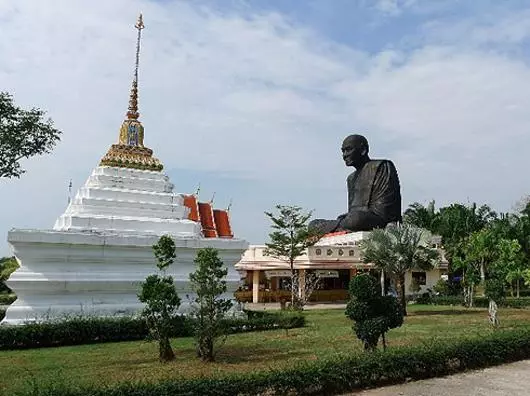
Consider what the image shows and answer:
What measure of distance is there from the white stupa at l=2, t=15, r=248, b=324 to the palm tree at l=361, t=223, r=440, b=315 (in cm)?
587

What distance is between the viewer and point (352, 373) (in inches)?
382

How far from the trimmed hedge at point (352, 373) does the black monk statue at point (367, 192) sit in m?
24.0

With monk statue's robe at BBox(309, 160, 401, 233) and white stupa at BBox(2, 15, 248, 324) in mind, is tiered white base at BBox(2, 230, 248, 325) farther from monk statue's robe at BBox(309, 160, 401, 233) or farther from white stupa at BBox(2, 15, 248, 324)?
monk statue's robe at BBox(309, 160, 401, 233)

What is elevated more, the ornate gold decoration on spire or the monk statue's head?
the monk statue's head

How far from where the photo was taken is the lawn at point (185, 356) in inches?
415

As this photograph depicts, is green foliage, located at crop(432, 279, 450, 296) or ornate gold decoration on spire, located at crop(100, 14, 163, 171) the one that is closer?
ornate gold decoration on spire, located at crop(100, 14, 163, 171)

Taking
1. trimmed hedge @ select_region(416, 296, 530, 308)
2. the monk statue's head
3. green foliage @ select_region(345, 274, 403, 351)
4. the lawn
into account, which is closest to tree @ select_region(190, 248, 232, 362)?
the lawn

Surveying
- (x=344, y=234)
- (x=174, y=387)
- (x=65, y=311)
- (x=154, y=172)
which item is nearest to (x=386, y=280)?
(x=344, y=234)

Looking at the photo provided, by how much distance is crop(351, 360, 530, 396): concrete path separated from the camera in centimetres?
966

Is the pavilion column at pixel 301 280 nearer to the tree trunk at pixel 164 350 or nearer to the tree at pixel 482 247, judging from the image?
the tree at pixel 482 247

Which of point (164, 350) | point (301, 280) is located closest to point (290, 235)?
point (301, 280)

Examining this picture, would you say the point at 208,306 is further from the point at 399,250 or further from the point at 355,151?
the point at 355,151

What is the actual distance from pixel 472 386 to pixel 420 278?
28593 mm

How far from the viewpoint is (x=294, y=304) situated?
27250 millimetres
